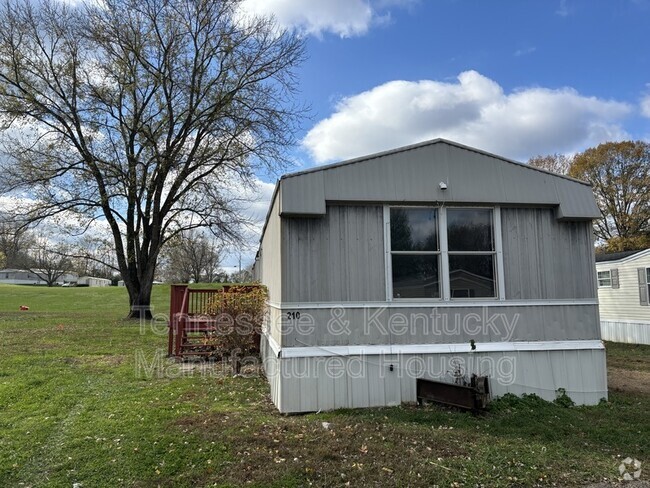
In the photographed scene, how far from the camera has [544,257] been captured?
19.5 ft

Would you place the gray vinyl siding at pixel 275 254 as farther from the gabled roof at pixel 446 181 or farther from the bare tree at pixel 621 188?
the bare tree at pixel 621 188

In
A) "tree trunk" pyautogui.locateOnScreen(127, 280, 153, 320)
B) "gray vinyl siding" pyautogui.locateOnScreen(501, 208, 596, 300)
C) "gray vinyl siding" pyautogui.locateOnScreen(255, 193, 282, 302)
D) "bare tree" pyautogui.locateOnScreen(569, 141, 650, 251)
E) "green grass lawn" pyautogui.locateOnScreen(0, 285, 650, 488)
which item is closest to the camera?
"green grass lawn" pyautogui.locateOnScreen(0, 285, 650, 488)

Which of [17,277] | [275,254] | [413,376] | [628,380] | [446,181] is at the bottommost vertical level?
[628,380]

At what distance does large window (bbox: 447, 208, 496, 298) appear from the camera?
585 cm

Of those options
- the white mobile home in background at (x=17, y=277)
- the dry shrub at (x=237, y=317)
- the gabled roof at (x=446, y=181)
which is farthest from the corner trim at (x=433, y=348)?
the white mobile home in background at (x=17, y=277)

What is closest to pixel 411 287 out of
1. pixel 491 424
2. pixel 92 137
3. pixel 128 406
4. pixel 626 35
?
pixel 491 424

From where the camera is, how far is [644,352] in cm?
1165

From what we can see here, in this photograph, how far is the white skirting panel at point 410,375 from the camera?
5.34 meters

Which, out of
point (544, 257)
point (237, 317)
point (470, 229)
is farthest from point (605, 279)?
point (237, 317)

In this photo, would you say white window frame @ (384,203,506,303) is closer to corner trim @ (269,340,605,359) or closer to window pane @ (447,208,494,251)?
window pane @ (447,208,494,251)

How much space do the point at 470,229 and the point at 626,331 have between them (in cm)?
1204

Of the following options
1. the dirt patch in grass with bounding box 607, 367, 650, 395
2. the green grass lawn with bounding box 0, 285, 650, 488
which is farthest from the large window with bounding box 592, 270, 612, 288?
the green grass lawn with bounding box 0, 285, 650, 488

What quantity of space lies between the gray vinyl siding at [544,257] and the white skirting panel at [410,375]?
820 millimetres

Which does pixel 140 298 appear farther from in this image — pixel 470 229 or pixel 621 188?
pixel 621 188
